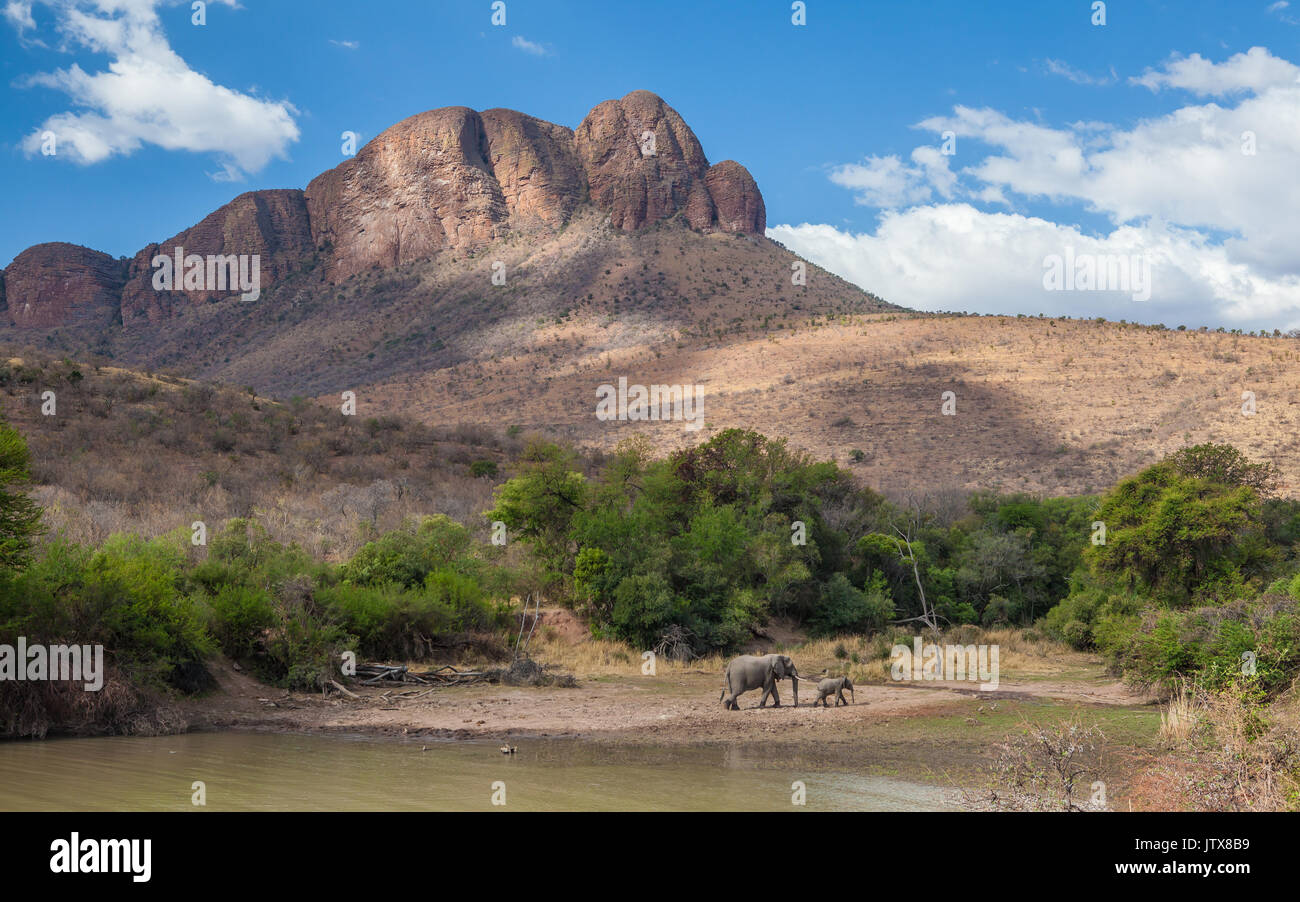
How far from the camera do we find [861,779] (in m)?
11.8

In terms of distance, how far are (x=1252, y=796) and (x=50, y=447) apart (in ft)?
126

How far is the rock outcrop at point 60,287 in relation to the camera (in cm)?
12612

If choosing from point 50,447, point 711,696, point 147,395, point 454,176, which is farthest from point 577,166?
point 711,696

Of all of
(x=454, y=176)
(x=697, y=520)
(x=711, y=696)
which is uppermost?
(x=454, y=176)

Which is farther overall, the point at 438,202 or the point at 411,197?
the point at 411,197

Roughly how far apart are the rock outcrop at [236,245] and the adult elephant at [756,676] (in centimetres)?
11624

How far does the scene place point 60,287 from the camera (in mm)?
129375

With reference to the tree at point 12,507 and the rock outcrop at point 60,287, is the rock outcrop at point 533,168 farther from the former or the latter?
the tree at point 12,507

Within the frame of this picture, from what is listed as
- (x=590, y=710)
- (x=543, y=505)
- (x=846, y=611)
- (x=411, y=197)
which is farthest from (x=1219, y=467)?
(x=411, y=197)

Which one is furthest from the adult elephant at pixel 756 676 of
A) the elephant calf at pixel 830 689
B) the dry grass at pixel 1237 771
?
the dry grass at pixel 1237 771

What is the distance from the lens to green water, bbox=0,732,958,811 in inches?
388

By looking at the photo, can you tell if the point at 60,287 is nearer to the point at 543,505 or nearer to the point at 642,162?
the point at 642,162

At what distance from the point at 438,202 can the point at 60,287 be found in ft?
177

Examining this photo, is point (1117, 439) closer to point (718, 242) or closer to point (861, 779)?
point (861, 779)
